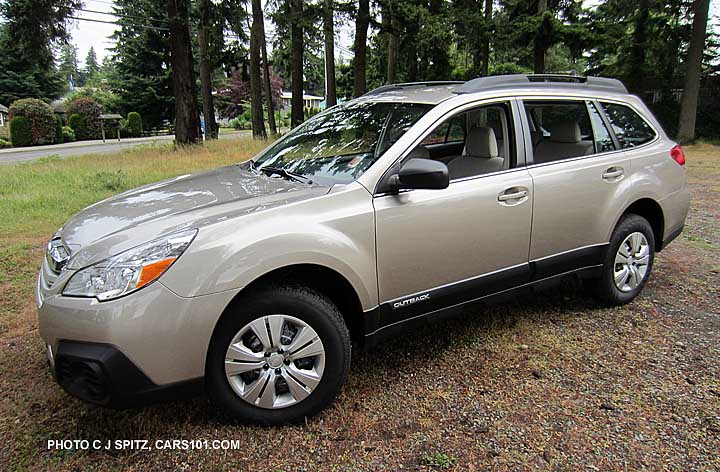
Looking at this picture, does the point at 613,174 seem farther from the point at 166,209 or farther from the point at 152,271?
the point at 152,271

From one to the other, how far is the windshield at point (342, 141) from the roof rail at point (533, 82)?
0.42 meters

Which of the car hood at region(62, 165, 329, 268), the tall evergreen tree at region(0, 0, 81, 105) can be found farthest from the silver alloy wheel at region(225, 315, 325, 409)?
the tall evergreen tree at region(0, 0, 81, 105)

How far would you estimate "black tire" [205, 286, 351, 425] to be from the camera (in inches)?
93.2

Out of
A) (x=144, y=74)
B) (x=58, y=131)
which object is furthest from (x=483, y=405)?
(x=144, y=74)

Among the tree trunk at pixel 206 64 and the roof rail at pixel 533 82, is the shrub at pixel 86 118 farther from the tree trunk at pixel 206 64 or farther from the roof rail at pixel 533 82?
the roof rail at pixel 533 82

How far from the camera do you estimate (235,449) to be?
241 cm

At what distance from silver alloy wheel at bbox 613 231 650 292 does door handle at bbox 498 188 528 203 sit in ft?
3.90

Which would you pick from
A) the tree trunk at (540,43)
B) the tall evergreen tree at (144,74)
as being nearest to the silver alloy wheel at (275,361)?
the tree trunk at (540,43)

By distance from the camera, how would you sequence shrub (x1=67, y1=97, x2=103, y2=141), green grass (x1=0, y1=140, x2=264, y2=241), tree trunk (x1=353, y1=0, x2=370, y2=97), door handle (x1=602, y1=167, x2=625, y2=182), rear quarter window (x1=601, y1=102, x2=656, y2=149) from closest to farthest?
door handle (x1=602, y1=167, x2=625, y2=182) → rear quarter window (x1=601, y1=102, x2=656, y2=149) → green grass (x1=0, y1=140, x2=264, y2=241) → tree trunk (x1=353, y1=0, x2=370, y2=97) → shrub (x1=67, y1=97, x2=103, y2=141)

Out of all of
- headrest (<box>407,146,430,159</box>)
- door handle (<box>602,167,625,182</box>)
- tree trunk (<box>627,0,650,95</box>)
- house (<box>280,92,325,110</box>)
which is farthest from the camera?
house (<box>280,92,325,110</box>)

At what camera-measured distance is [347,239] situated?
2.63 metres

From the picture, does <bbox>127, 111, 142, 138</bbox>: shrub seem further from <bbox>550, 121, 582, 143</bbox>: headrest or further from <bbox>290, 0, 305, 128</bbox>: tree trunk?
<bbox>550, 121, 582, 143</bbox>: headrest

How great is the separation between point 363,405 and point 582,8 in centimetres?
2182

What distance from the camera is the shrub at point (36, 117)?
113 feet
